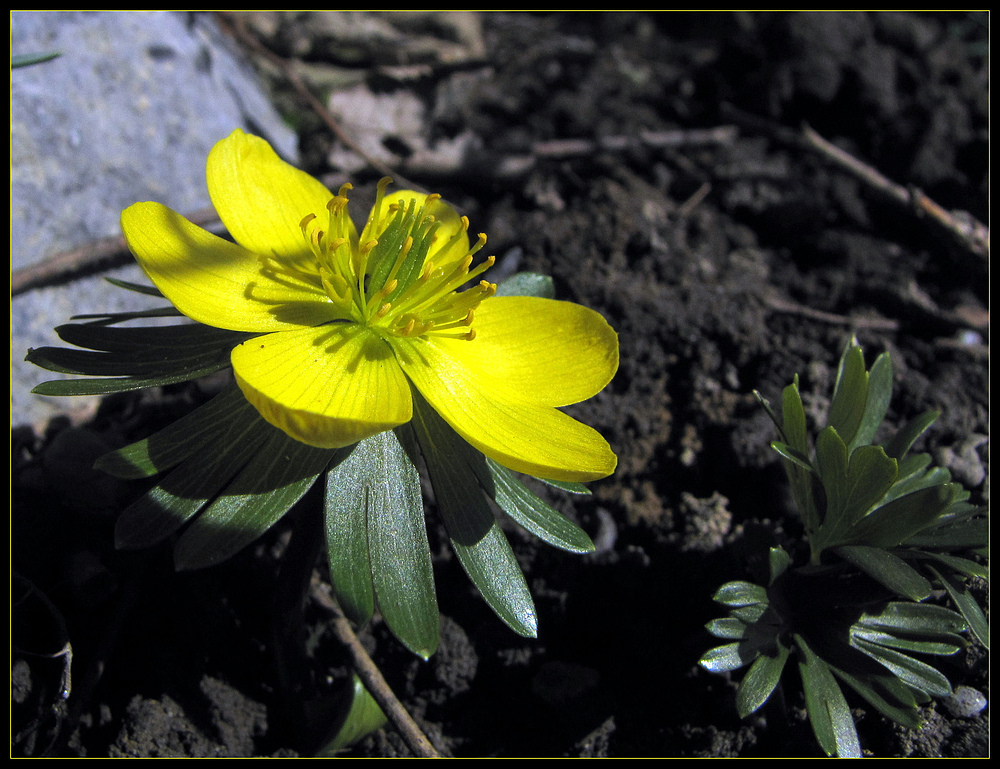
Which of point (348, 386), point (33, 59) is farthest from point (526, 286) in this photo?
point (33, 59)

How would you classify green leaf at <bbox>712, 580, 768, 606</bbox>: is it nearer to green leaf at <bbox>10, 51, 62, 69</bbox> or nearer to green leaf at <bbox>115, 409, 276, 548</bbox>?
green leaf at <bbox>115, 409, 276, 548</bbox>

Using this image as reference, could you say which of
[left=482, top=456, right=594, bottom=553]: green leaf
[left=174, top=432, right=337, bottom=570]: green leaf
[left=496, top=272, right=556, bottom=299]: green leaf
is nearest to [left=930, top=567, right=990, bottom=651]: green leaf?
[left=482, top=456, right=594, bottom=553]: green leaf

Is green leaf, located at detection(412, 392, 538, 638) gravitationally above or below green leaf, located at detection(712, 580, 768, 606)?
above

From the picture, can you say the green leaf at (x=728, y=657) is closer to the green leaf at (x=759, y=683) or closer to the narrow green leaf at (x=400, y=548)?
the green leaf at (x=759, y=683)

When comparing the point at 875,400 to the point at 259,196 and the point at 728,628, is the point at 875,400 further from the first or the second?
the point at 259,196

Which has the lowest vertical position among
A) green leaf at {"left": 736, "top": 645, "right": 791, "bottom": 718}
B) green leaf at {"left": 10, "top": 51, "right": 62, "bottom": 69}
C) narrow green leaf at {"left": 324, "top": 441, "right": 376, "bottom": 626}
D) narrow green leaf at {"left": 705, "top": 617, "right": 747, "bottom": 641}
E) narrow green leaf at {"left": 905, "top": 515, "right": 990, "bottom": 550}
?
green leaf at {"left": 736, "top": 645, "right": 791, "bottom": 718}

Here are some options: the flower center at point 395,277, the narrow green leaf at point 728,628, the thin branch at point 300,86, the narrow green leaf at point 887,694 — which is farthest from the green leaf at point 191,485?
the thin branch at point 300,86

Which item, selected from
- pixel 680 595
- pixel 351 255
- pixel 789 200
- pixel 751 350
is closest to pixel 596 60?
pixel 789 200
